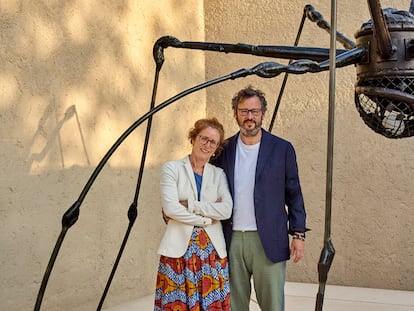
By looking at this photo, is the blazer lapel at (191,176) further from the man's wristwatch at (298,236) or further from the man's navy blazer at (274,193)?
the man's wristwatch at (298,236)

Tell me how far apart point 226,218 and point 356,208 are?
2438mm

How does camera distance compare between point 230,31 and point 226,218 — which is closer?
point 226,218

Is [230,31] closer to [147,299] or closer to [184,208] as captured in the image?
[147,299]

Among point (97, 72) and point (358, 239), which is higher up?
point (97, 72)

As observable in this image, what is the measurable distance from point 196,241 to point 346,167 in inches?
97.0

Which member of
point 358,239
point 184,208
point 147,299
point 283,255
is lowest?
point 147,299

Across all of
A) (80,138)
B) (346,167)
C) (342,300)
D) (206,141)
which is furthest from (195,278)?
(346,167)

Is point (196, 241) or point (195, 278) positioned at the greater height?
point (196, 241)

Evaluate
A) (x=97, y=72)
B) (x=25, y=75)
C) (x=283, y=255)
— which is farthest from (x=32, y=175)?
(x=283, y=255)

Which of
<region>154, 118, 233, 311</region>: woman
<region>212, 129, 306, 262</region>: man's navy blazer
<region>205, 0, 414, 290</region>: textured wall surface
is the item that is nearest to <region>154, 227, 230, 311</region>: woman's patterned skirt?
<region>154, 118, 233, 311</region>: woman

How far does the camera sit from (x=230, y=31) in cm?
568

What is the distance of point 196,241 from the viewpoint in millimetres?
2986

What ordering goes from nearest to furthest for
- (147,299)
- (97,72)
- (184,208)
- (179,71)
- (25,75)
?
1. (184,208)
2. (25,75)
3. (97,72)
4. (147,299)
5. (179,71)

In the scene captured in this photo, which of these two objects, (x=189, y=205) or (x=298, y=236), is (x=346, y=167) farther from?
(x=189, y=205)
